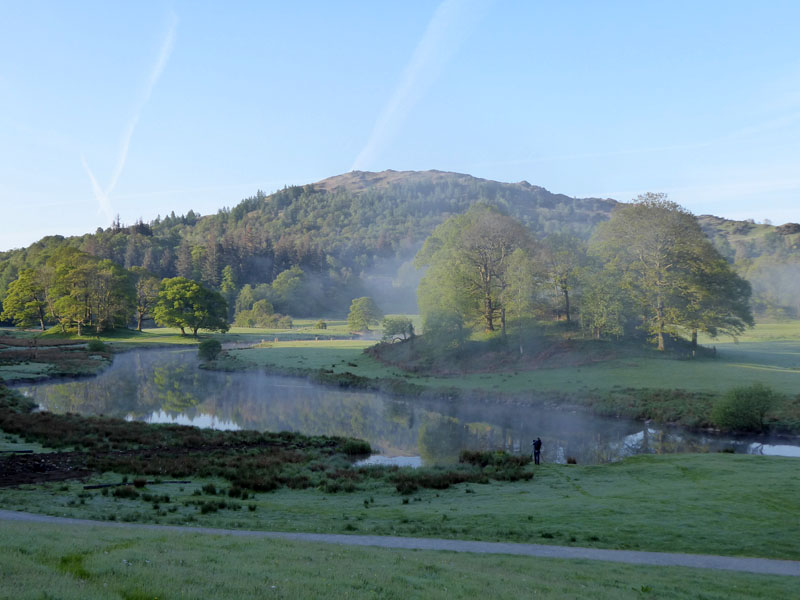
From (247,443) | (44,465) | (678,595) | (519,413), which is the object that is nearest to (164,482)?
(44,465)

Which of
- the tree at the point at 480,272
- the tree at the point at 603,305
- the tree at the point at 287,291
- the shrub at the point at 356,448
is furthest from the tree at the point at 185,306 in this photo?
the shrub at the point at 356,448

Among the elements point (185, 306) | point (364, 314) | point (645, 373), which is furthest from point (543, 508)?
point (364, 314)

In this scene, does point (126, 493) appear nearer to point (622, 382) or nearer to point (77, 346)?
point (622, 382)

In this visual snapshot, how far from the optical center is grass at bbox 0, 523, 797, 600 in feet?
26.0

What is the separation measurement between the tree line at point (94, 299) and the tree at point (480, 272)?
48910 mm

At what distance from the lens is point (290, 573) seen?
934 centimetres

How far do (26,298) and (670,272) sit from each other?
102691 millimetres

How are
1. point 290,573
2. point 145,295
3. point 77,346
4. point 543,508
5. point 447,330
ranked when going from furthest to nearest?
point 145,295 < point 77,346 < point 447,330 < point 543,508 < point 290,573

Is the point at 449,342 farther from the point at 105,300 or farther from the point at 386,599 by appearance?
the point at 105,300

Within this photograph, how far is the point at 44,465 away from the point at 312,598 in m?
20.8

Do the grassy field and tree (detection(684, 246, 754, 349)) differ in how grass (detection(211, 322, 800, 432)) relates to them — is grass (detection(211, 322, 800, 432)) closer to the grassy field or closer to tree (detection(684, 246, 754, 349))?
tree (detection(684, 246, 754, 349))

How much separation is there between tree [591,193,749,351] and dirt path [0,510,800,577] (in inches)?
1815

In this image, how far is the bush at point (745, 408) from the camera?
112 feet

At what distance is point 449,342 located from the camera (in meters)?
62.2
